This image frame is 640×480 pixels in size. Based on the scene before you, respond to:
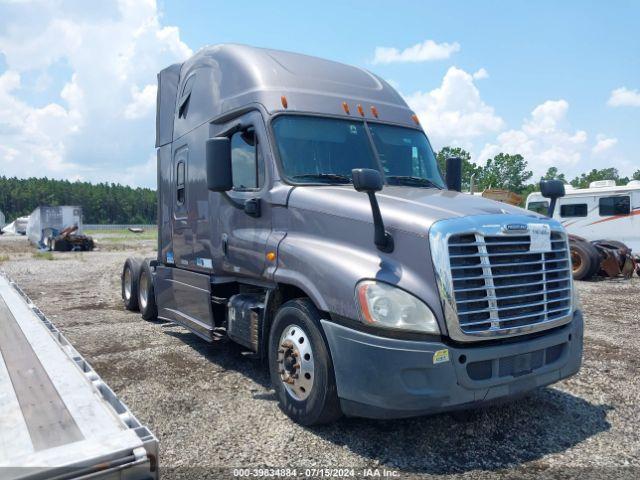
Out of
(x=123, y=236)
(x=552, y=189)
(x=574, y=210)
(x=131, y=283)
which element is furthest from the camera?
(x=123, y=236)

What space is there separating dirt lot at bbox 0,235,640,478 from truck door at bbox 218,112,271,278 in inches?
49.9

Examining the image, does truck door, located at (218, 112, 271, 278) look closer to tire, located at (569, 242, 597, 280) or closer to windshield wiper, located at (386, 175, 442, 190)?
windshield wiper, located at (386, 175, 442, 190)

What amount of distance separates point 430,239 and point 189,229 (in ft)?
12.8

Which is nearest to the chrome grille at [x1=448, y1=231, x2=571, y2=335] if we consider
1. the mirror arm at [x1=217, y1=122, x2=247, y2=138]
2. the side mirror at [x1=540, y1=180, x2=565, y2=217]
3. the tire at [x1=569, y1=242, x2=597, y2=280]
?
the side mirror at [x1=540, y1=180, x2=565, y2=217]

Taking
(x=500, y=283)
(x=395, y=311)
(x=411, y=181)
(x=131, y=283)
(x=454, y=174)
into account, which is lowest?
(x=131, y=283)

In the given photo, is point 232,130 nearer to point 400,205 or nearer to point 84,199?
point 400,205

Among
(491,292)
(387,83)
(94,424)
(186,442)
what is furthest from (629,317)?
(94,424)

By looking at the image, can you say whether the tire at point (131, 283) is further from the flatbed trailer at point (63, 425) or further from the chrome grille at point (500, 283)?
the chrome grille at point (500, 283)

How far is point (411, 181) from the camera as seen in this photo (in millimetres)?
5242

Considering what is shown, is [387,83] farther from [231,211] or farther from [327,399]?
[327,399]

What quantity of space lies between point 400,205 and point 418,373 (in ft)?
4.17

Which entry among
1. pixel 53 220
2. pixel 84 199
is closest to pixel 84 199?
pixel 84 199

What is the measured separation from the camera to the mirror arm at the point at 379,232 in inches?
151

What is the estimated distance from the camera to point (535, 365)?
4016 mm
